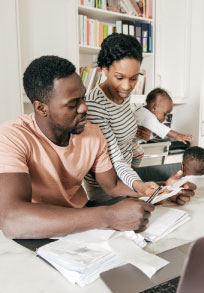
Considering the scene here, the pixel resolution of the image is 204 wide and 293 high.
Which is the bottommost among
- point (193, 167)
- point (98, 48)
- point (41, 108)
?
point (193, 167)

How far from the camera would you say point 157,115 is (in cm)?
216

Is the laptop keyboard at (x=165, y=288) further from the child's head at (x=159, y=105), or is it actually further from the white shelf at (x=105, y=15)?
the white shelf at (x=105, y=15)

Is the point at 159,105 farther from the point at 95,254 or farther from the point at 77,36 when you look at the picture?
the point at 95,254

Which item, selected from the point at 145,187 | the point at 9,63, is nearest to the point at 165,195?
the point at 145,187

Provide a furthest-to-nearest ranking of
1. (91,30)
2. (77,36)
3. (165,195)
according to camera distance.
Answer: (91,30)
(77,36)
(165,195)

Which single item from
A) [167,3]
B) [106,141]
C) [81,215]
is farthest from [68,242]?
[167,3]

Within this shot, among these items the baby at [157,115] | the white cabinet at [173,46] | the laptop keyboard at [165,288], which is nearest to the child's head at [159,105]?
the baby at [157,115]

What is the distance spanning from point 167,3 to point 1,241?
10.0 ft

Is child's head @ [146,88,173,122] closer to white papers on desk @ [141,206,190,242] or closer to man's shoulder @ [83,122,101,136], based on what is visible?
man's shoulder @ [83,122,101,136]

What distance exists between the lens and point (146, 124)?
2.06 meters

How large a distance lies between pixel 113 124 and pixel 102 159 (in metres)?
0.24

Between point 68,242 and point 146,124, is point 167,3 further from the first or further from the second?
point 68,242

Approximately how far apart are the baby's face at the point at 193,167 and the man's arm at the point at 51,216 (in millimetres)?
797

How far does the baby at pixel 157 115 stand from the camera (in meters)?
2.05
